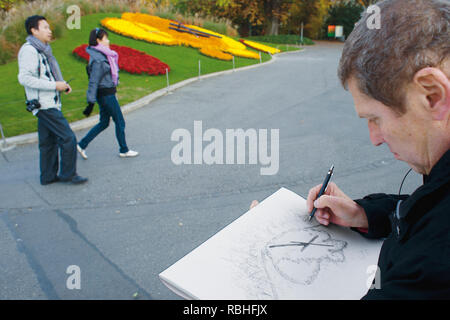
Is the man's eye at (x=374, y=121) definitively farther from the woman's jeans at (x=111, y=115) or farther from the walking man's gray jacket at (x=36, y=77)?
the woman's jeans at (x=111, y=115)

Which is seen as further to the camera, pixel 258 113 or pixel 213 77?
pixel 213 77

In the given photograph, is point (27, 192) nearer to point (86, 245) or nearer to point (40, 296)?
point (86, 245)

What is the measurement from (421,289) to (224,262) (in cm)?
84

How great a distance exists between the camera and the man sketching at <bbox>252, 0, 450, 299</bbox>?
→ 2.78 ft

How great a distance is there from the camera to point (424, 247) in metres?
0.86

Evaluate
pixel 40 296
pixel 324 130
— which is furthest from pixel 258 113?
pixel 40 296

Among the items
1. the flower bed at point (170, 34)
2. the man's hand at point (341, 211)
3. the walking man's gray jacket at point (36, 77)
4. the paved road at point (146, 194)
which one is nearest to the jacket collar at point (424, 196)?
the man's hand at point (341, 211)

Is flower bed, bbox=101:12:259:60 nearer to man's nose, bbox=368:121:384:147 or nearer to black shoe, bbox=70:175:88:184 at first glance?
black shoe, bbox=70:175:88:184

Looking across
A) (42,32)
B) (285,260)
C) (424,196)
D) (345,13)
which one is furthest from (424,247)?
(345,13)

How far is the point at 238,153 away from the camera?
6.48m

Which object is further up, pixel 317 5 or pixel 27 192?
pixel 317 5

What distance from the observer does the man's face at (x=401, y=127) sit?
952 mm

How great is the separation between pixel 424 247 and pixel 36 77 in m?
5.23

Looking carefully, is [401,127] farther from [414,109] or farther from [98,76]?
[98,76]
